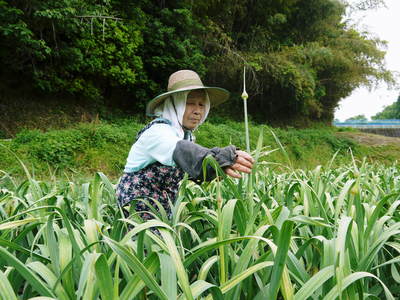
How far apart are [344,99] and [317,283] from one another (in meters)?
18.5

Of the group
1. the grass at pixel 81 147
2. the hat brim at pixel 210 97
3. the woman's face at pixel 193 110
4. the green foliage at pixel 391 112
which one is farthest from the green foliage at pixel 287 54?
the green foliage at pixel 391 112

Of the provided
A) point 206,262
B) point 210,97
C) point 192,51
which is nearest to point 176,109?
point 210,97

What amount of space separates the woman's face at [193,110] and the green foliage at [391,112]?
232ft

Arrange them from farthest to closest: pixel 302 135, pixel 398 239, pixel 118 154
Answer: pixel 302 135
pixel 118 154
pixel 398 239

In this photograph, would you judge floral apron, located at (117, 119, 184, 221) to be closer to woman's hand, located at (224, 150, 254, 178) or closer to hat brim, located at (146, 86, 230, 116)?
hat brim, located at (146, 86, 230, 116)

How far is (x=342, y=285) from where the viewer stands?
690mm

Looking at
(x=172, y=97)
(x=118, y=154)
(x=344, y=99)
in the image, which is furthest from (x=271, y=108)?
(x=172, y=97)

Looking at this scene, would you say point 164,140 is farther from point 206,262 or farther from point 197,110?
point 206,262

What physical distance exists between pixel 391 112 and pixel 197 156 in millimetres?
80279

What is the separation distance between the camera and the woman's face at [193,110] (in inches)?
64.5

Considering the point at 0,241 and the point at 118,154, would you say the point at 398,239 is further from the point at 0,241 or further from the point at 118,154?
the point at 118,154

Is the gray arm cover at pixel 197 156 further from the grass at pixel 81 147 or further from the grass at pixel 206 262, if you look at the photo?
the grass at pixel 81 147

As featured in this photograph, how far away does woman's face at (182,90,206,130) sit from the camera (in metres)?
1.64

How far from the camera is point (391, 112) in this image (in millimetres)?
71750
